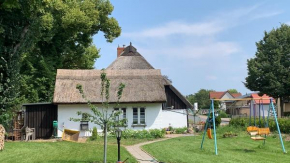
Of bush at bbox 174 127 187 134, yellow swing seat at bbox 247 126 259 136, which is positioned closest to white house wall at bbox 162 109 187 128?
bush at bbox 174 127 187 134

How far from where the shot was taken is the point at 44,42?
1172 inches

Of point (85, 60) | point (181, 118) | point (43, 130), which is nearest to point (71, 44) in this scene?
point (85, 60)

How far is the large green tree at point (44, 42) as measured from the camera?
1739cm

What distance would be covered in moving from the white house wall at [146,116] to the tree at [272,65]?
15.7 meters

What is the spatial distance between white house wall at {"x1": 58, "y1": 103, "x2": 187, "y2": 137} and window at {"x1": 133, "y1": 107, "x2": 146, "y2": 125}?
25 centimetres

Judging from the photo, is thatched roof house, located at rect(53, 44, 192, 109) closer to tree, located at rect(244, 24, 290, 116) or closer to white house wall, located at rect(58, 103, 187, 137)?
white house wall, located at rect(58, 103, 187, 137)

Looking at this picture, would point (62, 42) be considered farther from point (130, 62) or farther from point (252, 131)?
point (252, 131)

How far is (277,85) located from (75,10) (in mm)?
23696

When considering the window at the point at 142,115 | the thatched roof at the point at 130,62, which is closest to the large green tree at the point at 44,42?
the thatched roof at the point at 130,62

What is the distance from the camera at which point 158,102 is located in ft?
75.4

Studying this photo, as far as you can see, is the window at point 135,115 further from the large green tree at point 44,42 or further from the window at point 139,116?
the large green tree at point 44,42

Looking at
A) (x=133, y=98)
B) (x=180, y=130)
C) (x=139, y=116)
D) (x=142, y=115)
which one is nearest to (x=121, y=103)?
(x=133, y=98)

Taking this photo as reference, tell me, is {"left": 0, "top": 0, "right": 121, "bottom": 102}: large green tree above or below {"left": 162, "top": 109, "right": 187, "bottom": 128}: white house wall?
above

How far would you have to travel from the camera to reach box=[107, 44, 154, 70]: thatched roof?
36000 millimetres
